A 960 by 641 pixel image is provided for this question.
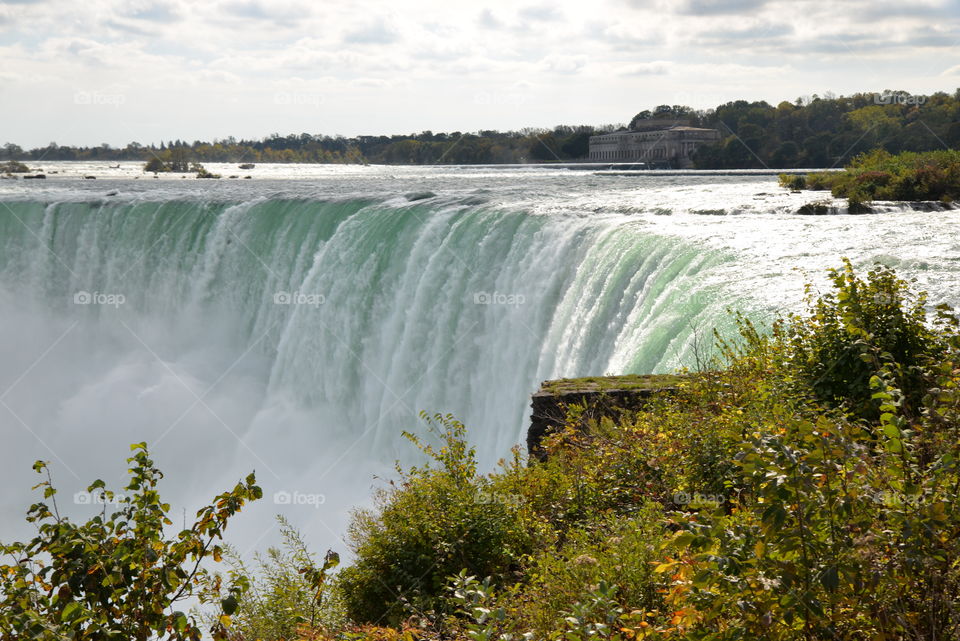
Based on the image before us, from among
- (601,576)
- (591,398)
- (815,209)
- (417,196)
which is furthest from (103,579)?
(417,196)

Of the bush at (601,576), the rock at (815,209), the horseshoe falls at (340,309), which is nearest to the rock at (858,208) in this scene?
the rock at (815,209)

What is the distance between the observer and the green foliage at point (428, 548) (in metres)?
6.62

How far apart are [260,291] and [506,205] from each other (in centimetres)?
650

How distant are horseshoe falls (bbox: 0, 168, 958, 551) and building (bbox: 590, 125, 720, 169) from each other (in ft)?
119

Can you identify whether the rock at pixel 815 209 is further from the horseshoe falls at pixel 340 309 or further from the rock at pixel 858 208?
the horseshoe falls at pixel 340 309

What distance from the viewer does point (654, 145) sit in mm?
68875

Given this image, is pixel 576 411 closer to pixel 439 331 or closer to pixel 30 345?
pixel 439 331

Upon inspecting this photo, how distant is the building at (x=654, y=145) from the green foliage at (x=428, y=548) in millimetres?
57504

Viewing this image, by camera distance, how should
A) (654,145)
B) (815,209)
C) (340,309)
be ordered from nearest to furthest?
(340,309) → (815,209) → (654,145)

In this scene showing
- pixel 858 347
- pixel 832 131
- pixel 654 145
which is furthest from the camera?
pixel 654 145

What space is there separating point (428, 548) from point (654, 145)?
65.3 metres

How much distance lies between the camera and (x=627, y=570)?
5066mm

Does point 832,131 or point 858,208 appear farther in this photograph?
point 832,131

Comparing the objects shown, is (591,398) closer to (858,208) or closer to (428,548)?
(428,548)
